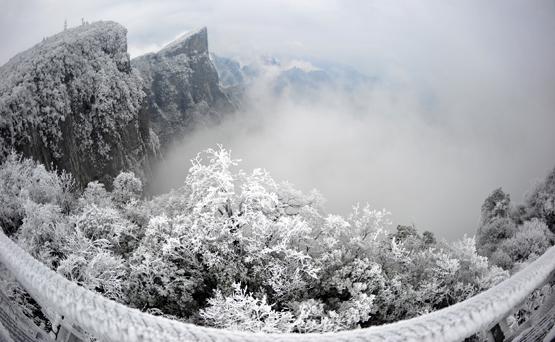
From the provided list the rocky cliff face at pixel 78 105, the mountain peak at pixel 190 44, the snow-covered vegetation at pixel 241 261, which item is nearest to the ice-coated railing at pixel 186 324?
the snow-covered vegetation at pixel 241 261

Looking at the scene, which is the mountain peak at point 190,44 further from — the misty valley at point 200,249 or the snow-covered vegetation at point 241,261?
the snow-covered vegetation at point 241,261

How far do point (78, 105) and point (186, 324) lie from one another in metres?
44.5

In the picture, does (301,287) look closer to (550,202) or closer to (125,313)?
(125,313)

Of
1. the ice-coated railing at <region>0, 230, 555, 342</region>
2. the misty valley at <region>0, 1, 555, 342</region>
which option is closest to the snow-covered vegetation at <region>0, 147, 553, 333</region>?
the misty valley at <region>0, 1, 555, 342</region>

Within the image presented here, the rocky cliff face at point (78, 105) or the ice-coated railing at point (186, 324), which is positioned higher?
the ice-coated railing at point (186, 324)


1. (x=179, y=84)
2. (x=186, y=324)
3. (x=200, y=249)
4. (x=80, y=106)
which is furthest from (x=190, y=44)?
(x=186, y=324)

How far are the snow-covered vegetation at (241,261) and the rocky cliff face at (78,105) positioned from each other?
13235 mm

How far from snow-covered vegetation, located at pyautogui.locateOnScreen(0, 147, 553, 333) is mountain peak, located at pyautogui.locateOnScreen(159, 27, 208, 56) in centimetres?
10846

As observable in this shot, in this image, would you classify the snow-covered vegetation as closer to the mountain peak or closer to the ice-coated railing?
the ice-coated railing

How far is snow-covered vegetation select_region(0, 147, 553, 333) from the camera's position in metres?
10.4

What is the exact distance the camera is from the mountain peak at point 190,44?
4528 inches

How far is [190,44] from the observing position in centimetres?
12106

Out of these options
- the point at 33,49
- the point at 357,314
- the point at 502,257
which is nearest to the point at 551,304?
→ the point at 357,314

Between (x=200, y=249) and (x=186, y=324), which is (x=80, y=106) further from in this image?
(x=186, y=324)
